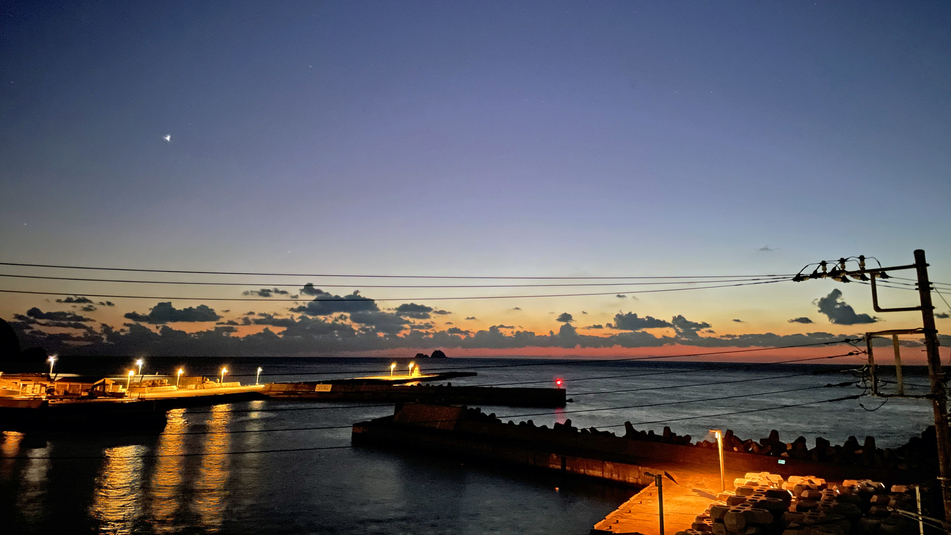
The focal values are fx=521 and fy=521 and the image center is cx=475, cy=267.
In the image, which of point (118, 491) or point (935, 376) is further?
point (118, 491)

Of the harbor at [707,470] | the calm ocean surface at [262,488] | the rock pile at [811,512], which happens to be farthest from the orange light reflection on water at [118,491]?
the rock pile at [811,512]

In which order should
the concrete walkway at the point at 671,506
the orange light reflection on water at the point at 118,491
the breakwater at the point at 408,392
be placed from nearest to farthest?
the concrete walkway at the point at 671,506 → the orange light reflection on water at the point at 118,491 → the breakwater at the point at 408,392

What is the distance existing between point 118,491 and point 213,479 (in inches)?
194

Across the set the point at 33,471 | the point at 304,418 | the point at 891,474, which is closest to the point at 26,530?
the point at 33,471

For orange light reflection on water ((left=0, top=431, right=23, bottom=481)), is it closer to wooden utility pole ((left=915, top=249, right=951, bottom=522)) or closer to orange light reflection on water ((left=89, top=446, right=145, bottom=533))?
orange light reflection on water ((left=89, top=446, right=145, bottom=533))

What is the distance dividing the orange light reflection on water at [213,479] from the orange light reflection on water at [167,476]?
1053 mm

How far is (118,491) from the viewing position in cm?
2827

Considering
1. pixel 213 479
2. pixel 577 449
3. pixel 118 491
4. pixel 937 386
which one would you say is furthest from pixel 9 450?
pixel 937 386

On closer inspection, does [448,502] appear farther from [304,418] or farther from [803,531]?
[304,418]

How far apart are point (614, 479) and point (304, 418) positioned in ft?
155

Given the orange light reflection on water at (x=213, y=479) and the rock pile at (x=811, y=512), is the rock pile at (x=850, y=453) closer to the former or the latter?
the rock pile at (x=811, y=512)

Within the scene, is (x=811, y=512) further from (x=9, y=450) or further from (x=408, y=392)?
(x=408, y=392)

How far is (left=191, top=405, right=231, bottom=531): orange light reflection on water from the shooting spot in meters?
24.4

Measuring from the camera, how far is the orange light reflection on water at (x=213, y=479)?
2442 cm
